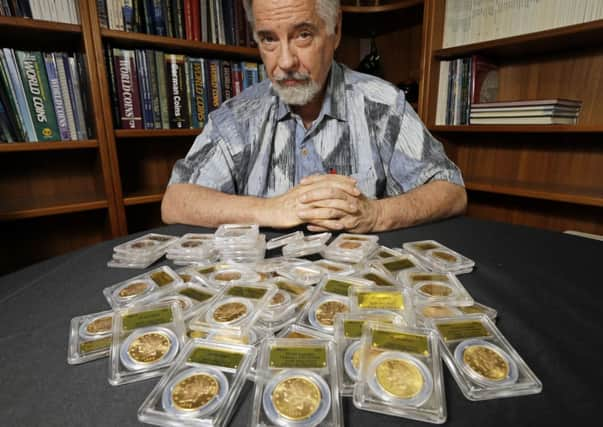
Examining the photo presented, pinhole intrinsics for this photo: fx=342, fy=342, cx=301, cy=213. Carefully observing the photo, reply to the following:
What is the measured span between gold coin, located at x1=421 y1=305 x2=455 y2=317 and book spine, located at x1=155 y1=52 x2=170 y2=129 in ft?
5.11

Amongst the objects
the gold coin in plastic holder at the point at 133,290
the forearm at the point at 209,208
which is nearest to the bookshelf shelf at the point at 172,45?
the forearm at the point at 209,208

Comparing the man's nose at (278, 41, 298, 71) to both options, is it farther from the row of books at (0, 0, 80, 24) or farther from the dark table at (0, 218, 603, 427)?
the row of books at (0, 0, 80, 24)

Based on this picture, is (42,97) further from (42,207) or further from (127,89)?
(42,207)

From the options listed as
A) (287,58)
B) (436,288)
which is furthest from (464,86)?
(436,288)

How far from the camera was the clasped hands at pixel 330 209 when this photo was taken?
849mm

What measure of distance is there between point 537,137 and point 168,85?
6.15 feet

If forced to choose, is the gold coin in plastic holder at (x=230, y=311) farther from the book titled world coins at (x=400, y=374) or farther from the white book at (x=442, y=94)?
the white book at (x=442, y=94)

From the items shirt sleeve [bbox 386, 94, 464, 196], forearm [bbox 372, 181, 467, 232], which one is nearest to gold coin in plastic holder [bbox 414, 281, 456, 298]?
forearm [bbox 372, 181, 467, 232]

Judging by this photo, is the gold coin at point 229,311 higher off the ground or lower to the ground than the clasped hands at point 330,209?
lower

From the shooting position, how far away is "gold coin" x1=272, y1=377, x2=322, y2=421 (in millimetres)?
334

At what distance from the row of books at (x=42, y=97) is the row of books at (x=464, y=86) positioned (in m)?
1.76

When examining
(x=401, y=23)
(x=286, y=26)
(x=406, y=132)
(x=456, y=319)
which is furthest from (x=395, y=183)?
(x=401, y=23)

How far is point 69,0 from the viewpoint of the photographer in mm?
1370

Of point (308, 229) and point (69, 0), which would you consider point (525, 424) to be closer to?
point (308, 229)
